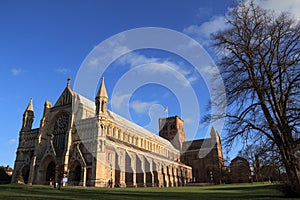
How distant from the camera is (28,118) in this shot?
60.1m

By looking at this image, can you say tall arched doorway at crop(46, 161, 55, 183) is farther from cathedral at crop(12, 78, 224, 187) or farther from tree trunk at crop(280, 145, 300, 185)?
tree trunk at crop(280, 145, 300, 185)

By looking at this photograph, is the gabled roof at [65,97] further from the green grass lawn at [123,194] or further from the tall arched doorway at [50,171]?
the green grass lawn at [123,194]

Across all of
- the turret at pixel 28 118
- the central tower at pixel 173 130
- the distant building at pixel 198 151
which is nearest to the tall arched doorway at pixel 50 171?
the turret at pixel 28 118

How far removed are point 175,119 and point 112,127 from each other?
5498cm

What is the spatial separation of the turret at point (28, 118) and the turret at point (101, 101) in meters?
21.6

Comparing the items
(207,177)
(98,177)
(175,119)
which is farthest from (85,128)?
(175,119)

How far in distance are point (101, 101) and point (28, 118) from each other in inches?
919

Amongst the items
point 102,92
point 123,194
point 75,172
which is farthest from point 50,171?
point 123,194

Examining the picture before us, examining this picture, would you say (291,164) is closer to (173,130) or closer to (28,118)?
(28,118)

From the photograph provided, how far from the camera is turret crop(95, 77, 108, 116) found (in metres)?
48.4

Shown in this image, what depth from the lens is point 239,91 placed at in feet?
52.4

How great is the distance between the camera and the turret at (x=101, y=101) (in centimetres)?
4839

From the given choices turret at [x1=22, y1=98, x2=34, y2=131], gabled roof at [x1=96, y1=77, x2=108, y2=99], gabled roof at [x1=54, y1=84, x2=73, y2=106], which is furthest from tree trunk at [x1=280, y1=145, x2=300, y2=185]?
turret at [x1=22, y1=98, x2=34, y2=131]

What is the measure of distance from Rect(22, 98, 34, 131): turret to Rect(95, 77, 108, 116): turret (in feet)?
70.8
